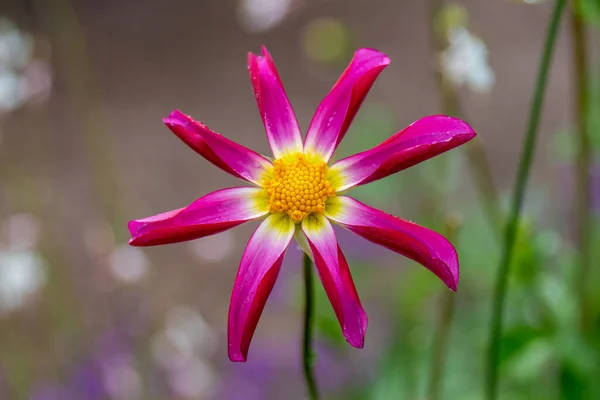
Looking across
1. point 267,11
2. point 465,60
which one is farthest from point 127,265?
point 465,60

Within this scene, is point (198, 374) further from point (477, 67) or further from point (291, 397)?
point (477, 67)

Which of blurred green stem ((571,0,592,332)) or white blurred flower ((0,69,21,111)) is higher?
white blurred flower ((0,69,21,111))

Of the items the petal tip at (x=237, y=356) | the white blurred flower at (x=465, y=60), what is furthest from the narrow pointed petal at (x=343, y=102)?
the white blurred flower at (x=465, y=60)

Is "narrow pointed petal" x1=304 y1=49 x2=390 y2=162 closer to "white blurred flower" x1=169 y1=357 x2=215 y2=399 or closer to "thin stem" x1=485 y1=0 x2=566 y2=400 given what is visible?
"thin stem" x1=485 y1=0 x2=566 y2=400

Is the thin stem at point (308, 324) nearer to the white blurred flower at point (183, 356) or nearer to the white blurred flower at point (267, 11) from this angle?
the white blurred flower at point (267, 11)

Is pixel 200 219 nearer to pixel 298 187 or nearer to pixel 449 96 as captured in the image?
pixel 298 187

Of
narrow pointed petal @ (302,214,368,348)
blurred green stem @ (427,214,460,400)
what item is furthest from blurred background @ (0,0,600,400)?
narrow pointed petal @ (302,214,368,348)

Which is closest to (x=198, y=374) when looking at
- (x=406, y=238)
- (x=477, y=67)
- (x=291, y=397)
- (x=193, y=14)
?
(x=291, y=397)
